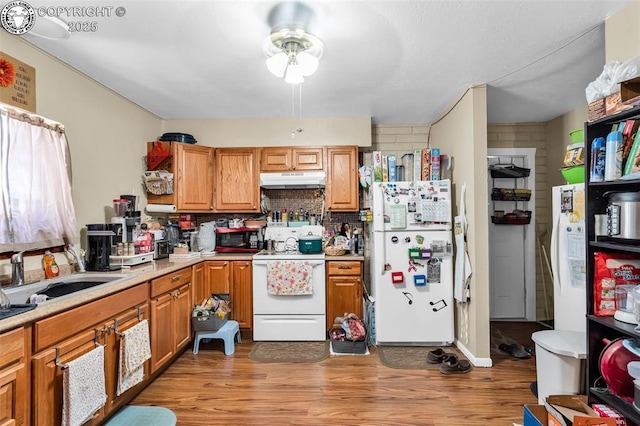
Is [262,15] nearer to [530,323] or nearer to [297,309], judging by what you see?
[297,309]

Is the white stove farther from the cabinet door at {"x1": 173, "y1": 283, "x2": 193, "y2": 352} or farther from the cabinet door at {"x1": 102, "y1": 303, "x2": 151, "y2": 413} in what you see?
the cabinet door at {"x1": 102, "y1": 303, "x2": 151, "y2": 413}

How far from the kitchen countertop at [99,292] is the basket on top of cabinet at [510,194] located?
3.60 meters

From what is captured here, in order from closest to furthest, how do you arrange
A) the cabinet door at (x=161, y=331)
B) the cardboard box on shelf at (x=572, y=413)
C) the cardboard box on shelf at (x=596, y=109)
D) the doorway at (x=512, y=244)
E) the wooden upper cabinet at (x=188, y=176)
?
the cardboard box on shelf at (x=572, y=413), the cardboard box on shelf at (x=596, y=109), the cabinet door at (x=161, y=331), the wooden upper cabinet at (x=188, y=176), the doorway at (x=512, y=244)

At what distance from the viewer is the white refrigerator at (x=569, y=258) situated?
7.34ft

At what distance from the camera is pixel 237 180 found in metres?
3.68

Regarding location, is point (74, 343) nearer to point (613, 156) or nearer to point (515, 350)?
point (613, 156)

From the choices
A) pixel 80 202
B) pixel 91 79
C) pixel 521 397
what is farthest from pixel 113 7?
pixel 521 397

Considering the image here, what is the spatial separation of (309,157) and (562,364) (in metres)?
2.89

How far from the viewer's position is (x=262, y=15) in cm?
179

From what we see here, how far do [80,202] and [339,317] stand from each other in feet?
8.51

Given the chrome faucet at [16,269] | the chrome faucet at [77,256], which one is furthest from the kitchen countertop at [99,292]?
the chrome faucet at [16,269]

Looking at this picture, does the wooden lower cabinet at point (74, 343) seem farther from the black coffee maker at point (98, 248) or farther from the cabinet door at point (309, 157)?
the cabinet door at point (309, 157)

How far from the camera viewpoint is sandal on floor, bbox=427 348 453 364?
2758 millimetres

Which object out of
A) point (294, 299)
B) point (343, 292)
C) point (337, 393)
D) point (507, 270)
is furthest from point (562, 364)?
point (294, 299)
